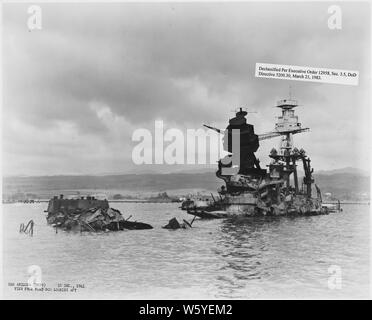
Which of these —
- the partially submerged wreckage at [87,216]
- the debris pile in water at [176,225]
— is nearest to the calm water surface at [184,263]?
the partially submerged wreckage at [87,216]

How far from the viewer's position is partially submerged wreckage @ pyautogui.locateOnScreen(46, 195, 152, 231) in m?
17.9

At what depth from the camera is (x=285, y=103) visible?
55.3 ft

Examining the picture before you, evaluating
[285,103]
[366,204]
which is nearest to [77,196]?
[285,103]

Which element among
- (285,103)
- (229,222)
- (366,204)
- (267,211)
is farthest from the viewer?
(267,211)

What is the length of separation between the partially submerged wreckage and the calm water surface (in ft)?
2.45

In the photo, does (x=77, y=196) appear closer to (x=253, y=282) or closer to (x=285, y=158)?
(x=253, y=282)

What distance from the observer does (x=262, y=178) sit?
24.3 meters

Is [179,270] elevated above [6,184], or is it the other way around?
[6,184]

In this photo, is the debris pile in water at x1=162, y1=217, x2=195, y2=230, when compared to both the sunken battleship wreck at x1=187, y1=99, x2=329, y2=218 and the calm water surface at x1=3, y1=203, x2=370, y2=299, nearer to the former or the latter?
the sunken battleship wreck at x1=187, y1=99, x2=329, y2=218

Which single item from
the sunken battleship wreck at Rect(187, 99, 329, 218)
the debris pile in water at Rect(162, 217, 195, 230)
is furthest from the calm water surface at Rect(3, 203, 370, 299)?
the sunken battleship wreck at Rect(187, 99, 329, 218)

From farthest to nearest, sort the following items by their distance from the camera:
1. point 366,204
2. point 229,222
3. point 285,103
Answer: point 229,222 → point 285,103 → point 366,204

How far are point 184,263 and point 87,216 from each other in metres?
5.62
